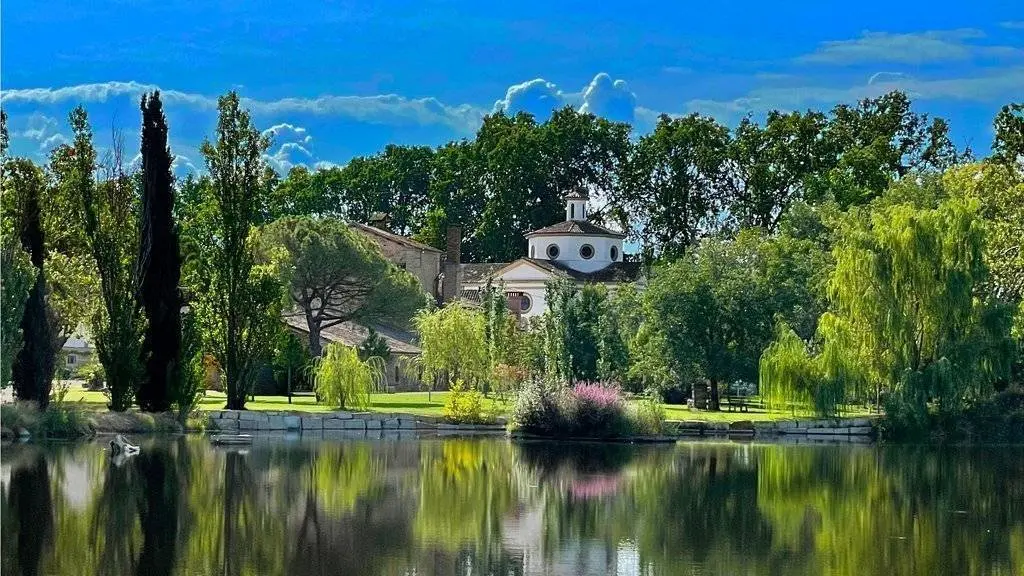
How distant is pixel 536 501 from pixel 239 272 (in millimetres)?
20599

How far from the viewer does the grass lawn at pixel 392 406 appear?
47.2 m

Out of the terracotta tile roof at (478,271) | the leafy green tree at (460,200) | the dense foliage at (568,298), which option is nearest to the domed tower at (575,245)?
the terracotta tile roof at (478,271)

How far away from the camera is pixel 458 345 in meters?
57.0

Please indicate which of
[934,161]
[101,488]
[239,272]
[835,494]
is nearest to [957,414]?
[835,494]

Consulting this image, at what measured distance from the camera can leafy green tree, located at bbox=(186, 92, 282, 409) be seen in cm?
4400

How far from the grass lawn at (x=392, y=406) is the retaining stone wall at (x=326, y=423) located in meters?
1.80

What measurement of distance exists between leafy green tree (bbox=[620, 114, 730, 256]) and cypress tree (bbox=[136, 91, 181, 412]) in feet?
175

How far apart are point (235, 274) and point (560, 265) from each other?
158 feet

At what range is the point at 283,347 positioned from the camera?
54.0 m

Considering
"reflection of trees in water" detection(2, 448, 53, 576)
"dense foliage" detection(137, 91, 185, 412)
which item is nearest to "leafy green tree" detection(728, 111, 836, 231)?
"dense foliage" detection(137, 91, 185, 412)

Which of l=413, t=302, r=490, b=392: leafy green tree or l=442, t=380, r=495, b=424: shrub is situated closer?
l=442, t=380, r=495, b=424: shrub

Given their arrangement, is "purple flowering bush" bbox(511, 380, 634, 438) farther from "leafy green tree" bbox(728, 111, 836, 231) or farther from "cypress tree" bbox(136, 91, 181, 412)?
"leafy green tree" bbox(728, 111, 836, 231)

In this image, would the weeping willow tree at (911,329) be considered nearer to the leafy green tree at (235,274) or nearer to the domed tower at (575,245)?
the leafy green tree at (235,274)

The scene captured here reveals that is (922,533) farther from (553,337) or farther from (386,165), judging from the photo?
(386,165)
